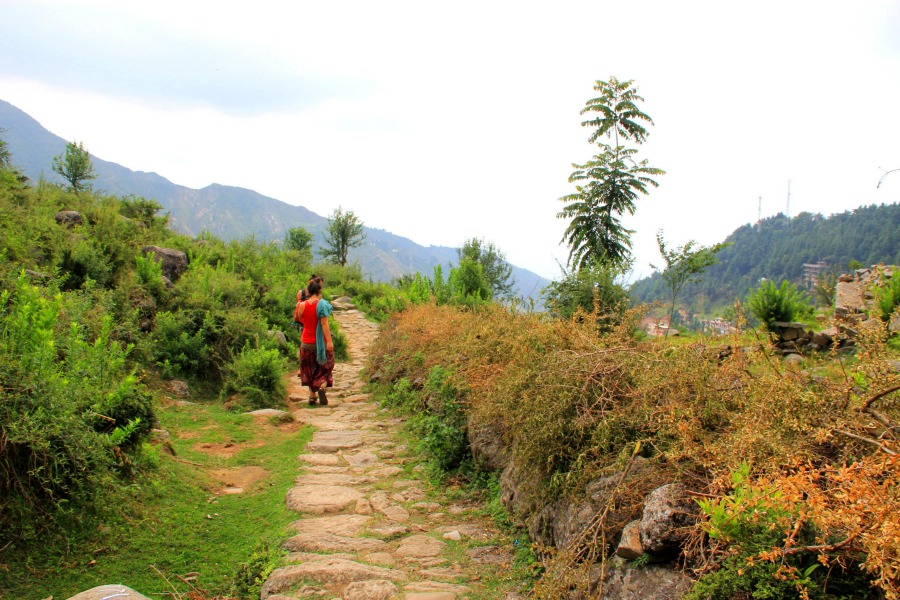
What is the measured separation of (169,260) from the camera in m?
10.7

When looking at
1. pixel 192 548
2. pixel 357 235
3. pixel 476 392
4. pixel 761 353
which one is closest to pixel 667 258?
pixel 476 392

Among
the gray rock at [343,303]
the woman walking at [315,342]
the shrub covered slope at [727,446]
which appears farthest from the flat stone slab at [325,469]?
the gray rock at [343,303]

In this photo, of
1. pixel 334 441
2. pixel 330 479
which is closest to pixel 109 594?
pixel 330 479

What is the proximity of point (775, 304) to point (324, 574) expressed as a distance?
10.6m

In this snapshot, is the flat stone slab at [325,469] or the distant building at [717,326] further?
the flat stone slab at [325,469]

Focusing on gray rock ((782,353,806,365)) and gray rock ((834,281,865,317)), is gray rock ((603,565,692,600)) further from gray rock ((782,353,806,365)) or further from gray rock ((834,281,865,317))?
gray rock ((834,281,865,317))

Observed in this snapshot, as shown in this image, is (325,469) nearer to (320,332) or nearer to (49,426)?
(49,426)

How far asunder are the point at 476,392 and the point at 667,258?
47.2ft

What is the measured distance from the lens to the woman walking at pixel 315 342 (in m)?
→ 8.38

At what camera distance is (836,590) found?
1.78m

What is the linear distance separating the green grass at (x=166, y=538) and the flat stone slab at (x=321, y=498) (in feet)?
0.40

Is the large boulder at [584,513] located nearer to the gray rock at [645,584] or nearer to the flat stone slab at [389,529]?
the gray rock at [645,584]

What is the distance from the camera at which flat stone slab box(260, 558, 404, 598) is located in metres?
3.10

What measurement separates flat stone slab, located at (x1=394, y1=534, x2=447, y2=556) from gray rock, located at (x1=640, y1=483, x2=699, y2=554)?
1.77m
